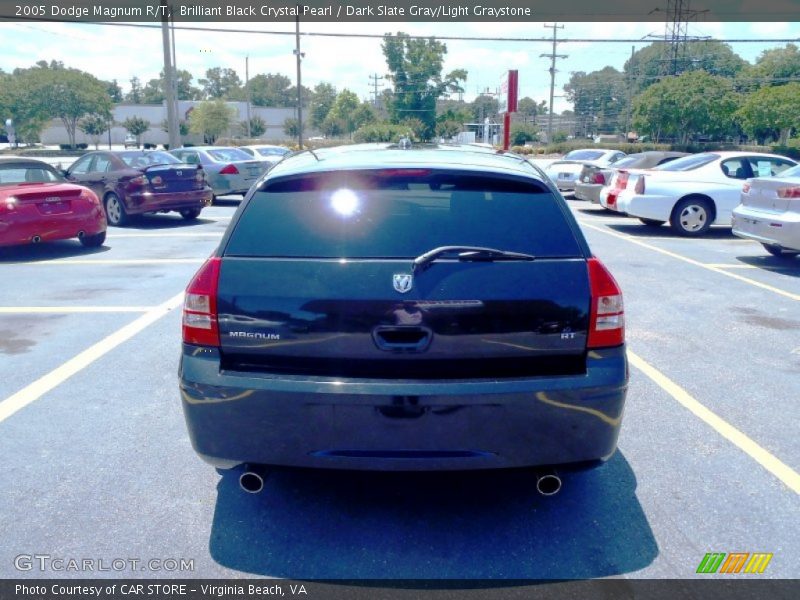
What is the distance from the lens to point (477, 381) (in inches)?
123

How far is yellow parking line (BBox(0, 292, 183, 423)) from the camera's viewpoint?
5059mm

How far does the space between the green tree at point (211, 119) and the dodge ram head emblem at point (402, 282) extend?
7351cm

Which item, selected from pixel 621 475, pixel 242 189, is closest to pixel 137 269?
pixel 621 475

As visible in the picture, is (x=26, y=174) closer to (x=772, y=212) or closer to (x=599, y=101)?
(x=772, y=212)

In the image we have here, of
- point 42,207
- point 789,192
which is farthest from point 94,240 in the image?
point 789,192

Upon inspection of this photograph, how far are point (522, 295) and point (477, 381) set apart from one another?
16.2 inches

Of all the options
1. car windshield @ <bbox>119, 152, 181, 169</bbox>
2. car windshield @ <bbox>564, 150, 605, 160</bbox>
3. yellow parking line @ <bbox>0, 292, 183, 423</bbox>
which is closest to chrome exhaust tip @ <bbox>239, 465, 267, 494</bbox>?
yellow parking line @ <bbox>0, 292, 183, 423</bbox>

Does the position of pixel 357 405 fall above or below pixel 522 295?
below

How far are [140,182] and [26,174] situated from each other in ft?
10.3

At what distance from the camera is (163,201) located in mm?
14680

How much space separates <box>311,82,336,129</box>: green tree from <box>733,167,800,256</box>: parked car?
86240 mm

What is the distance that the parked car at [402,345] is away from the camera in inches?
122

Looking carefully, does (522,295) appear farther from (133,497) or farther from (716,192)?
(716,192)

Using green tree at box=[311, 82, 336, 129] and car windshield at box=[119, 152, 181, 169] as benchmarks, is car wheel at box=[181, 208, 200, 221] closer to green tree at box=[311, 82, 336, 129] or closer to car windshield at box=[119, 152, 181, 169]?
car windshield at box=[119, 152, 181, 169]
